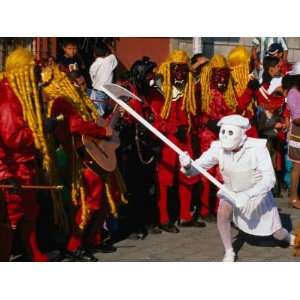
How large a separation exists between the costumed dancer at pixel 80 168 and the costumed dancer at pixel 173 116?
105 cm

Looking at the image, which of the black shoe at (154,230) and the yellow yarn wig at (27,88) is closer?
the yellow yarn wig at (27,88)

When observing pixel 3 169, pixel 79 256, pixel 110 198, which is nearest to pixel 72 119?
pixel 3 169

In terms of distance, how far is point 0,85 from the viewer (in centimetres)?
588

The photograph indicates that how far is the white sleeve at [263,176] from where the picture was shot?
21.2 ft

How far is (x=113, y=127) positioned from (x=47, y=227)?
3.85 ft

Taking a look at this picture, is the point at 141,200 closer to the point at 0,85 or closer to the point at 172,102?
the point at 172,102

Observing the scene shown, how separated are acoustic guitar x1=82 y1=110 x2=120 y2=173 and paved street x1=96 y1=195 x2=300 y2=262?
861mm

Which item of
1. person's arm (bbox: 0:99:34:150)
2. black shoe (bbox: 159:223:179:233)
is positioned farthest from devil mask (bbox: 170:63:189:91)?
person's arm (bbox: 0:99:34:150)

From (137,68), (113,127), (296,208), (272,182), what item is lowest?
(296,208)

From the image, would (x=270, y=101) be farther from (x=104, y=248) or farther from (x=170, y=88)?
(x=104, y=248)

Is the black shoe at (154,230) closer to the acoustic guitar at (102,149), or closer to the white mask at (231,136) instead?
the acoustic guitar at (102,149)

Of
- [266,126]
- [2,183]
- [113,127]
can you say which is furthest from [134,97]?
[266,126]

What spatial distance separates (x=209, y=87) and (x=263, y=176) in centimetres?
178

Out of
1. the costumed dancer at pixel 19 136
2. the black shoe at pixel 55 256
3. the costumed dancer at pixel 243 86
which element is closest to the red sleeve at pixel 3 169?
the costumed dancer at pixel 19 136
